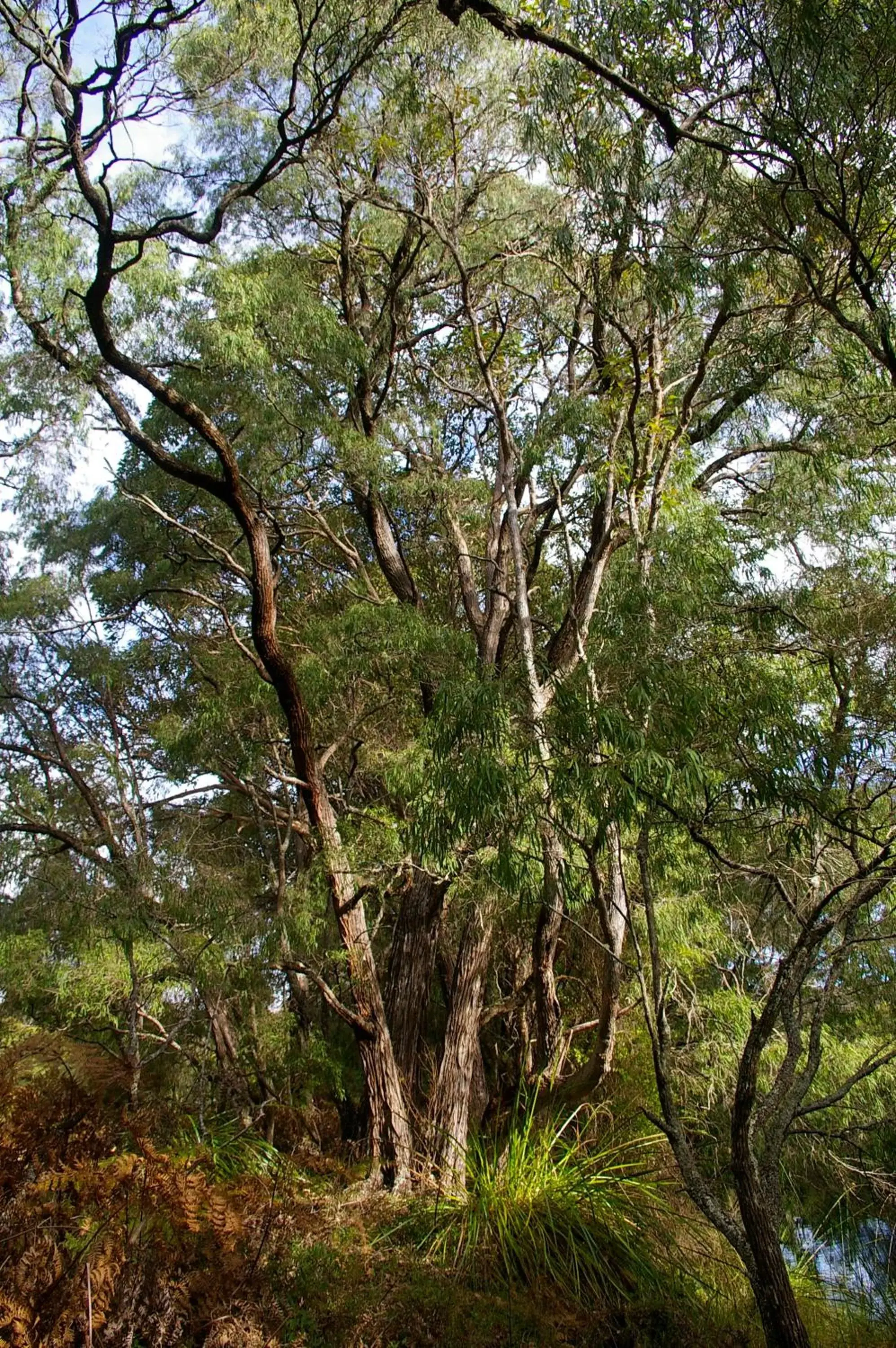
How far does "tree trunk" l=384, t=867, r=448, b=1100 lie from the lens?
585 cm

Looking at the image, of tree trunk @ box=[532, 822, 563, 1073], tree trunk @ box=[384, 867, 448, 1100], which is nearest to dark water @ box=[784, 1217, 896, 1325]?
tree trunk @ box=[532, 822, 563, 1073]

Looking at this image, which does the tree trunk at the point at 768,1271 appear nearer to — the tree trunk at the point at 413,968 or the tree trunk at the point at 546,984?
the tree trunk at the point at 546,984

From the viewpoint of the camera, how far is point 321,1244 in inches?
156

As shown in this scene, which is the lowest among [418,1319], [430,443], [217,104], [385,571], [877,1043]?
[418,1319]

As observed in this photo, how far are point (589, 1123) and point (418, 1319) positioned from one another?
2022 mm

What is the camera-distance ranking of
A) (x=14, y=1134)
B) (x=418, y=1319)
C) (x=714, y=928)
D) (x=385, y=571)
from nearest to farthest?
(x=14, y=1134), (x=418, y=1319), (x=714, y=928), (x=385, y=571)

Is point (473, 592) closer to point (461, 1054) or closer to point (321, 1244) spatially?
point (461, 1054)

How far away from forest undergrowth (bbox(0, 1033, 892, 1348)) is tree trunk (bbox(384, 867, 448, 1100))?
2.60 feet

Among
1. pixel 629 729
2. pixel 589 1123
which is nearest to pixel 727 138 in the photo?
pixel 629 729

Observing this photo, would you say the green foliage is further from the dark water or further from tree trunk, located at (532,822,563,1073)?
the dark water

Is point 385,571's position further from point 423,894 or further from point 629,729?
point 629,729

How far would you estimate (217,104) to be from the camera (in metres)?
5.79

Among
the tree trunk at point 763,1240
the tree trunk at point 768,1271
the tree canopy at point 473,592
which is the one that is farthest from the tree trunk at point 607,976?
the tree trunk at point 768,1271

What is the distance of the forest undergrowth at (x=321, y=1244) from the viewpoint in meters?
2.65
